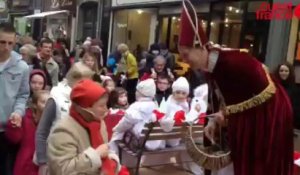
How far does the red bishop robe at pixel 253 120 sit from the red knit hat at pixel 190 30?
0.64 ft

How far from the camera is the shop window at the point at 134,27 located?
18141 millimetres

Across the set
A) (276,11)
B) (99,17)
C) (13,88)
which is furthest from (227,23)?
(13,88)

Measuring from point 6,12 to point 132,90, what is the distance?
76.1 ft

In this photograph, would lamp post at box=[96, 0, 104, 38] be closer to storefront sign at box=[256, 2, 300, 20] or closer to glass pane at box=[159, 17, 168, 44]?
glass pane at box=[159, 17, 168, 44]

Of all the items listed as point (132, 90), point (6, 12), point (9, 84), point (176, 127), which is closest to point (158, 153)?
point (176, 127)

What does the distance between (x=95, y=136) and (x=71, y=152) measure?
0.67 feet

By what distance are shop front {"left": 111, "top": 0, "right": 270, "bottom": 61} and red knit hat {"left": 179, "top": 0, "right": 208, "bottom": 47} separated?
6.78 meters

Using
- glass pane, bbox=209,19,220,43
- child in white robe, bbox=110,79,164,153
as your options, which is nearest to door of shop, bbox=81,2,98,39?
glass pane, bbox=209,19,220,43

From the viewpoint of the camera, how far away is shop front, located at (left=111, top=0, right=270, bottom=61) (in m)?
12.8

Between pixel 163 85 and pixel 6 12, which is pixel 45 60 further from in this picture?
pixel 6 12

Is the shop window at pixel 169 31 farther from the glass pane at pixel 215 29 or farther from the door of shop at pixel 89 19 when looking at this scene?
the door of shop at pixel 89 19

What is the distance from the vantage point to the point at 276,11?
464 inches

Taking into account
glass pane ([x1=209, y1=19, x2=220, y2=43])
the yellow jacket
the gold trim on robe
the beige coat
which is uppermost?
glass pane ([x1=209, y1=19, x2=220, y2=43])

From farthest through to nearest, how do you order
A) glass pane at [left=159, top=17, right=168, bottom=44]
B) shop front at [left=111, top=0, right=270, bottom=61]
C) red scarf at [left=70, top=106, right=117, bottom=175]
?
glass pane at [left=159, top=17, right=168, bottom=44] < shop front at [left=111, top=0, right=270, bottom=61] < red scarf at [left=70, top=106, right=117, bottom=175]
